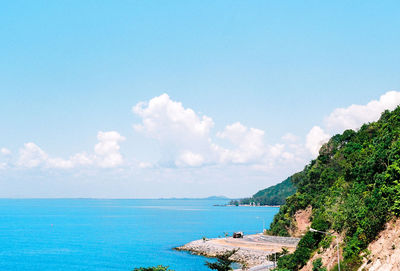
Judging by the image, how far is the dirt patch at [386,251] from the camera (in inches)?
1516

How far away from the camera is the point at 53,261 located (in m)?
91.5

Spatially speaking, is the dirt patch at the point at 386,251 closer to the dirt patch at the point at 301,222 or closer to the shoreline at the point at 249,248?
the shoreline at the point at 249,248

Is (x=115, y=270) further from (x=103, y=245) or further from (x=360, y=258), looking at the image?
(x=360, y=258)

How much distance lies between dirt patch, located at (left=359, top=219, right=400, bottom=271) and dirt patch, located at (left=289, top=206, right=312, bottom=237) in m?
48.3

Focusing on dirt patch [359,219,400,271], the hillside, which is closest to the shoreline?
the hillside

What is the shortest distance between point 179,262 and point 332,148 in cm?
5005

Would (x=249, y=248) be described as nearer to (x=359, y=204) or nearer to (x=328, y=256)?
(x=328, y=256)

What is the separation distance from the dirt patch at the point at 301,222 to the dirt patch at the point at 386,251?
159 ft

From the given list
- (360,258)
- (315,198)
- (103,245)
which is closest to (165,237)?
(103,245)

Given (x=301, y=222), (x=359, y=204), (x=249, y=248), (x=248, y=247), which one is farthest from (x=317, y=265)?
(x=301, y=222)

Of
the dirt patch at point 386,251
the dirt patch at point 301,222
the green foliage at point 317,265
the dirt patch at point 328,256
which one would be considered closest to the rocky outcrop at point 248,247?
the dirt patch at point 301,222

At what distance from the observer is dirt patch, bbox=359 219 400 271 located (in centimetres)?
3850

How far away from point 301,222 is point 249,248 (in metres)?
15.1

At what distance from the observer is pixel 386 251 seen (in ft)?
134
